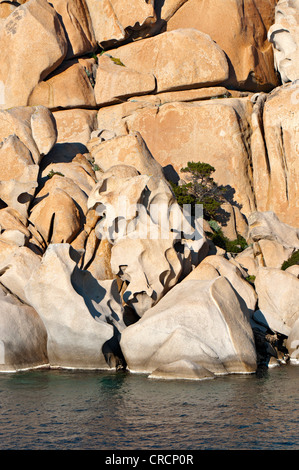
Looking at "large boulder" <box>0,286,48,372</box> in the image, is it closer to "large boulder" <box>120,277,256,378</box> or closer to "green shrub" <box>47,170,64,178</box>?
"large boulder" <box>120,277,256,378</box>

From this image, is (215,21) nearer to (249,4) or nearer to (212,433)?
(249,4)

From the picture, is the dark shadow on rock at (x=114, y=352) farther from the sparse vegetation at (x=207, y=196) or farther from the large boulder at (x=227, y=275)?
the sparse vegetation at (x=207, y=196)

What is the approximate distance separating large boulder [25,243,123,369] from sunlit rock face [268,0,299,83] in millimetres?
31581

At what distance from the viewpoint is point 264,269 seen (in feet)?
115

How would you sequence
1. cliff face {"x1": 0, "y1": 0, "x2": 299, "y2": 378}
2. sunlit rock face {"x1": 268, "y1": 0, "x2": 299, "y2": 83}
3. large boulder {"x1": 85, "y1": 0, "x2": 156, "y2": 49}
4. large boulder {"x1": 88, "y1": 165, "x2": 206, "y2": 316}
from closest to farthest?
1. cliff face {"x1": 0, "y1": 0, "x2": 299, "y2": 378}
2. large boulder {"x1": 88, "y1": 165, "x2": 206, "y2": 316}
3. sunlit rock face {"x1": 268, "y1": 0, "x2": 299, "y2": 83}
4. large boulder {"x1": 85, "y1": 0, "x2": 156, "y2": 49}

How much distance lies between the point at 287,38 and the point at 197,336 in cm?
3400

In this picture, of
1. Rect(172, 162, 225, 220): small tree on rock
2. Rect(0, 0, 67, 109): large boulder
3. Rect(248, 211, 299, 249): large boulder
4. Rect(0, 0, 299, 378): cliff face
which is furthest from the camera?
Rect(0, 0, 67, 109): large boulder

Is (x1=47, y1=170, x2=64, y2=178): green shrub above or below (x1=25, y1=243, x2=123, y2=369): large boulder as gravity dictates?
above

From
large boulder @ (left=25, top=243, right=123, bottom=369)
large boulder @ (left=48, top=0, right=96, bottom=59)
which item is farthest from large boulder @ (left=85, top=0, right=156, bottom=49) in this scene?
large boulder @ (left=25, top=243, right=123, bottom=369)

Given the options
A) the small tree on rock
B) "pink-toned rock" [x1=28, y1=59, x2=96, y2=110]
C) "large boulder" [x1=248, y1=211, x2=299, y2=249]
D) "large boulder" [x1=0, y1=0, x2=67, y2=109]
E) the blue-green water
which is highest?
"large boulder" [x1=0, y1=0, x2=67, y2=109]

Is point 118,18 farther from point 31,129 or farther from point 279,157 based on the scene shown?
point 279,157

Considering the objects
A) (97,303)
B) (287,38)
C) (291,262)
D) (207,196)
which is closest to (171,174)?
(207,196)

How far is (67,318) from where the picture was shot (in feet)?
90.6

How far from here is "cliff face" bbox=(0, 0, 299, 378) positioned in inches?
1091
